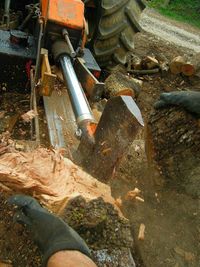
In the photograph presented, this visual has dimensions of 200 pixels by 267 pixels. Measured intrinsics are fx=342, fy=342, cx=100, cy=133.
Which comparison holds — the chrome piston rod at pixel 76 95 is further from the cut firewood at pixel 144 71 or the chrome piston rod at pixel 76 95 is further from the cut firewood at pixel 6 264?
the cut firewood at pixel 144 71

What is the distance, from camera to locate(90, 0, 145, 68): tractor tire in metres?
3.78

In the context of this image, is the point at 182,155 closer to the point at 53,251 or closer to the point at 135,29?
the point at 135,29

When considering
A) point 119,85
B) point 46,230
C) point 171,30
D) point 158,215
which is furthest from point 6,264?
point 171,30

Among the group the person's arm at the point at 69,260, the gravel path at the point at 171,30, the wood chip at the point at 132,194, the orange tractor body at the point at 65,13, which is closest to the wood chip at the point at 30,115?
the orange tractor body at the point at 65,13

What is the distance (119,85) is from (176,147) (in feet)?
5.04

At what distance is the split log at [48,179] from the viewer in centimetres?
211

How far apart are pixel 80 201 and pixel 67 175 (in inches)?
10.8

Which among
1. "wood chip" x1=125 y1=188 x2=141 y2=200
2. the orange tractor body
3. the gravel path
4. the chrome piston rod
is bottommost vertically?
the gravel path

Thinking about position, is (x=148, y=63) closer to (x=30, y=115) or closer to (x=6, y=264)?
(x=30, y=115)

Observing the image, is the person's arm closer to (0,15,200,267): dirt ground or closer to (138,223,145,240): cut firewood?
(0,15,200,267): dirt ground

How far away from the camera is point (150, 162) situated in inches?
141

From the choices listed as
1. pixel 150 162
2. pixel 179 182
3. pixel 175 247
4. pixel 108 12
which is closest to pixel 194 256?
pixel 175 247

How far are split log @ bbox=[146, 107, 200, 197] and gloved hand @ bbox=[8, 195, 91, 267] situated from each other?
177 centimetres

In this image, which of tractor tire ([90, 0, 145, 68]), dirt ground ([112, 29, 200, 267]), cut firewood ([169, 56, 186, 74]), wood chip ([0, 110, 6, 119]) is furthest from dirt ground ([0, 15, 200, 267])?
cut firewood ([169, 56, 186, 74])
